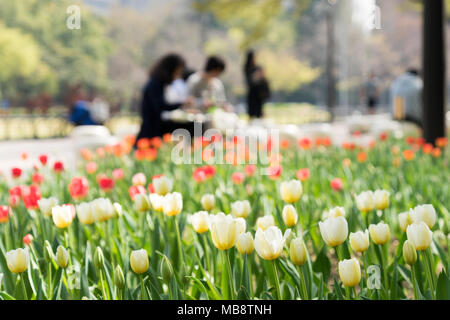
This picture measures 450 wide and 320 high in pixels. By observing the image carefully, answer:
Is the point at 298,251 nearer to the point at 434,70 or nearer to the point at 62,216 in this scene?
the point at 62,216

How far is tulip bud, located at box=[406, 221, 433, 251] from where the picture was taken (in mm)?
1287

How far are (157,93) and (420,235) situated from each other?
16.6 feet

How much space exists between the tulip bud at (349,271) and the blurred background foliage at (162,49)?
2115cm

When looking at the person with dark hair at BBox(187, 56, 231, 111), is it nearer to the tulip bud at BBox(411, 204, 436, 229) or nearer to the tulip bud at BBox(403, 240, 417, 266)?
the tulip bud at BBox(411, 204, 436, 229)

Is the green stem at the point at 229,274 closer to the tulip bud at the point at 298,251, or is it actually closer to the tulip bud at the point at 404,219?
the tulip bud at the point at 298,251

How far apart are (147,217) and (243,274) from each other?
2.13 ft

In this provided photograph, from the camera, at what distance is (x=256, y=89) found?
11.1 metres

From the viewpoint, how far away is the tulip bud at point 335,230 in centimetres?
135

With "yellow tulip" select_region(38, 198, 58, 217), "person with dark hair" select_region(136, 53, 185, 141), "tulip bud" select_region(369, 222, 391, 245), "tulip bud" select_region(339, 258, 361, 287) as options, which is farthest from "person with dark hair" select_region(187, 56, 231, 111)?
"tulip bud" select_region(339, 258, 361, 287)

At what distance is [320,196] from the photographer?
2832 millimetres

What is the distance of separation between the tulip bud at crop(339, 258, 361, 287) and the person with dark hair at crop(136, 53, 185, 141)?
491 centimetres

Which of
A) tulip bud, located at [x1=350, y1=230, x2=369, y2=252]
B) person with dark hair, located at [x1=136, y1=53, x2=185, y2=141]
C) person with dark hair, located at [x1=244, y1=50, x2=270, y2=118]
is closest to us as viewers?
tulip bud, located at [x1=350, y1=230, x2=369, y2=252]

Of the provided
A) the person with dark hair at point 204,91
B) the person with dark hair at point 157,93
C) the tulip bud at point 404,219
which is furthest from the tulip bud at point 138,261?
the person with dark hair at point 204,91

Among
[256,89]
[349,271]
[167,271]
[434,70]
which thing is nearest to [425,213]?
[349,271]
